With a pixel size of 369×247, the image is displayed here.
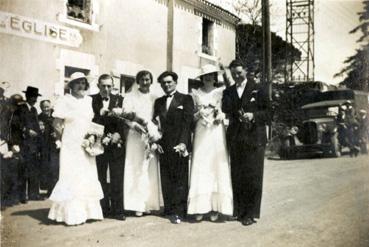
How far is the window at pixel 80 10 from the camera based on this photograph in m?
6.29

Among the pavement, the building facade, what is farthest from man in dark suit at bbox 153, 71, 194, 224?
the building facade

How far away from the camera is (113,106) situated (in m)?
4.44

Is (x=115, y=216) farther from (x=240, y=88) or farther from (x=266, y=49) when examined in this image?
(x=266, y=49)

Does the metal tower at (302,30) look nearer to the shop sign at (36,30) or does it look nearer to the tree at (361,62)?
the tree at (361,62)

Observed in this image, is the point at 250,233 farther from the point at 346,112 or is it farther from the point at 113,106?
the point at 346,112

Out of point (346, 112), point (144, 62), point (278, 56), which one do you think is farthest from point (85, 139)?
point (346, 112)

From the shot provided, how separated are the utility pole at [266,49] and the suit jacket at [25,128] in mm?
2906

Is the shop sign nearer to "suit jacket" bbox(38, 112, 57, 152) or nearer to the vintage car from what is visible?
"suit jacket" bbox(38, 112, 57, 152)

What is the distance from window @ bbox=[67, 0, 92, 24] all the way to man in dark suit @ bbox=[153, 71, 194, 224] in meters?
2.67

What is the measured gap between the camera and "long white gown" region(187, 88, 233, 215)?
13.8 ft

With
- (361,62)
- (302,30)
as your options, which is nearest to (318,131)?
(302,30)

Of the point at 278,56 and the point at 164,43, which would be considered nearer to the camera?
the point at 278,56

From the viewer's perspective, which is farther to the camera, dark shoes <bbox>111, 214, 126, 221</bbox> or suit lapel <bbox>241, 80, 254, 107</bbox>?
dark shoes <bbox>111, 214, 126, 221</bbox>

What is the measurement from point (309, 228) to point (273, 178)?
8.55ft
